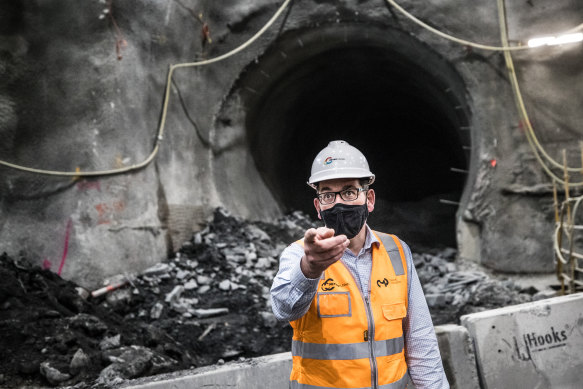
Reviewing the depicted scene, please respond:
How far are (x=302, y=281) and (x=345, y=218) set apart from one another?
379mm

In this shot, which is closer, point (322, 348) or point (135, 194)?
point (322, 348)

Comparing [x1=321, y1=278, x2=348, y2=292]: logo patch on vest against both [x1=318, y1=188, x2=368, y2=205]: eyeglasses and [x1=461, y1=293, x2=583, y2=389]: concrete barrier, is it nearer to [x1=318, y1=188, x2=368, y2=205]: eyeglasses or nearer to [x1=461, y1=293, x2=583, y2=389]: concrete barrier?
[x1=318, y1=188, x2=368, y2=205]: eyeglasses

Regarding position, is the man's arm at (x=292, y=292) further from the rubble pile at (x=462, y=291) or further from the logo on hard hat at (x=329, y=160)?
the rubble pile at (x=462, y=291)

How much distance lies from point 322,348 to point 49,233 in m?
4.57

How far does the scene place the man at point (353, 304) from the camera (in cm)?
185

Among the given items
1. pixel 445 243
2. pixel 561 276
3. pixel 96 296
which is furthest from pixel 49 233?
pixel 445 243

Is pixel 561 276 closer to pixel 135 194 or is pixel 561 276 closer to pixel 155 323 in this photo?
pixel 155 323

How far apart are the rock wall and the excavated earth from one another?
436mm

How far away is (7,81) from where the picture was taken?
17.5 feet

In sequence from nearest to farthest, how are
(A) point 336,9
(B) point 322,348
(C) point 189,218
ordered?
(B) point 322,348
(C) point 189,218
(A) point 336,9

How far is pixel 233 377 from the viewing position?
3.02 meters

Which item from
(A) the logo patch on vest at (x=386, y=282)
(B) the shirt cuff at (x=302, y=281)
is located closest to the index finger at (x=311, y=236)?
(B) the shirt cuff at (x=302, y=281)

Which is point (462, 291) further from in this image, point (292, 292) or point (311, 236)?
point (311, 236)

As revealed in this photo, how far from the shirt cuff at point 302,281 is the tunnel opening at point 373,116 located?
6.16 m
